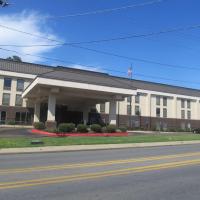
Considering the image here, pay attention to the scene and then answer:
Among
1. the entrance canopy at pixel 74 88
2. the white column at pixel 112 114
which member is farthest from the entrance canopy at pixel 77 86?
the white column at pixel 112 114

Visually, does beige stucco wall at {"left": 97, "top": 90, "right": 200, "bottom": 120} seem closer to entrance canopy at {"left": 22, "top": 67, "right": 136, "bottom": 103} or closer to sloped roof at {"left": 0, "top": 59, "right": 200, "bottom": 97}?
sloped roof at {"left": 0, "top": 59, "right": 200, "bottom": 97}

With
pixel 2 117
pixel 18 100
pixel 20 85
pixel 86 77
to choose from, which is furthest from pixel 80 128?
pixel 20 85

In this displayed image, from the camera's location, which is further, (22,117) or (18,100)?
(18,100)

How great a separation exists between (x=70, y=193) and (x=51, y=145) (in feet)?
51.1

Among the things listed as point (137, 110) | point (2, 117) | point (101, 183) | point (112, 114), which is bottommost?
point (101, 183)

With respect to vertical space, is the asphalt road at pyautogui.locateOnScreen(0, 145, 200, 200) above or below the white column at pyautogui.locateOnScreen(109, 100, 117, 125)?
below

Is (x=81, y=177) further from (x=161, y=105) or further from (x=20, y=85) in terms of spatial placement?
(x=161, y=105)

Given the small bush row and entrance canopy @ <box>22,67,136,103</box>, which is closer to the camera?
the small bush row

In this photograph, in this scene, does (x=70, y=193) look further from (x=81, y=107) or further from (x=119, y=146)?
(x=81, y=107)

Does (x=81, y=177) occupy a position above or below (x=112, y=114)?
below

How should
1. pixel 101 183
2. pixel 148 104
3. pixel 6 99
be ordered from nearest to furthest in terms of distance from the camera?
pixel 101 183, pixel 6 99, pixel 148 104

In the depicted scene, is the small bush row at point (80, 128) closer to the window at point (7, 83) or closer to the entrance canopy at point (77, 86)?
the entrance canopy at point (77, 86)

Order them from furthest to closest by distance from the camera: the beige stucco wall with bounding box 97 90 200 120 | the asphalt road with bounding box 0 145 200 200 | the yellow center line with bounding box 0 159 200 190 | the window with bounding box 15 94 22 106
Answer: the beige stucco wall with bounding box 97 90 200 120
the window with bounding box 15 94 22 106
the yellow center line with bounding box 0 159 200 190
the asphalt road with bounding box 0 145 200 200

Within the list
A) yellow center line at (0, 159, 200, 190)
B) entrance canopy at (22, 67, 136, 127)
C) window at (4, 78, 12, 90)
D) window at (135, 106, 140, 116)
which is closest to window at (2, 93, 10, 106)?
window at (4, 78, 12, 90)
